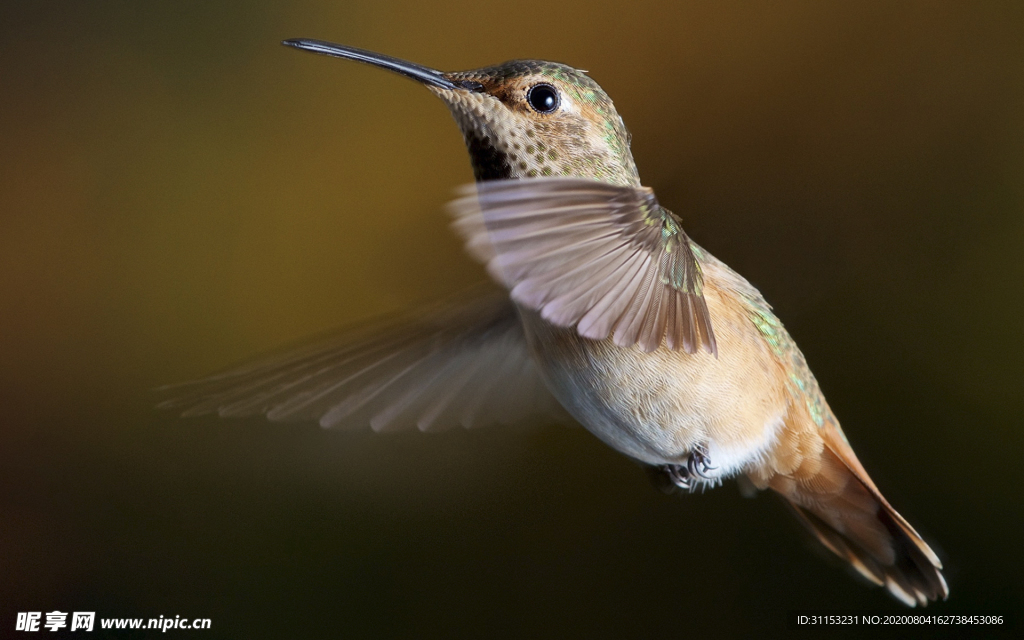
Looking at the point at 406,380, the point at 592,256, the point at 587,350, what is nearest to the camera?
the point at 592,256

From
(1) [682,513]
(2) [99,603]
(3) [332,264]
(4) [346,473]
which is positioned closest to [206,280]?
(3) [332,264]

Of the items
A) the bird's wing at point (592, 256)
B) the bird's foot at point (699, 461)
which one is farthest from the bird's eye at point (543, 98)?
the bird's foot at point (699, 461)

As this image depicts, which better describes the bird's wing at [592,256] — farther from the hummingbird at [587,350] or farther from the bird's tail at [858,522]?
the bird's tail at [858,522]

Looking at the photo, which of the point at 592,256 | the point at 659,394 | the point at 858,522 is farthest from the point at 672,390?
the point at 858,522

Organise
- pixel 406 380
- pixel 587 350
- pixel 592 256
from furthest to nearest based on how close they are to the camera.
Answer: pixel 406 380
pixel 587 350
pixel 592 256

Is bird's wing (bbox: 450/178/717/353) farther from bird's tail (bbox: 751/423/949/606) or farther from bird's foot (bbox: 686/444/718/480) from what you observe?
bird's tail (bbox: 751/423/949/606)

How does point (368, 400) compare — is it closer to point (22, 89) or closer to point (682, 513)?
point (682, 513)

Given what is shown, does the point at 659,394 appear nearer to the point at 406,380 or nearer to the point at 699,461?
the point at 699,461
